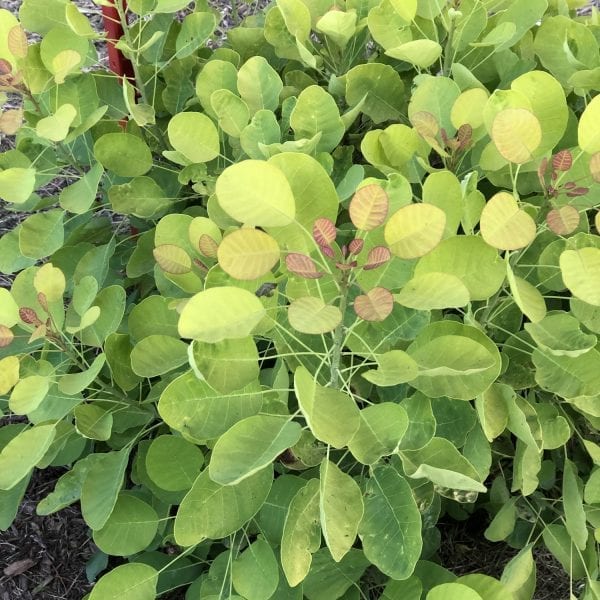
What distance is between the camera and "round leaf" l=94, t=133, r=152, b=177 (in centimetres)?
113

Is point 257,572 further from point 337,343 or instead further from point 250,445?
point 337,343

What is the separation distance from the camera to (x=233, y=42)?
53.6 inches

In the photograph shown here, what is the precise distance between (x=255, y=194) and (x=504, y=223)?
27 centimetres

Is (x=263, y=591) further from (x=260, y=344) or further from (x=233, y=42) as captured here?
(x=233, y=42)

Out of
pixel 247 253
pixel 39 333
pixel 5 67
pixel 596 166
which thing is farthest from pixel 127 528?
pixel 596 166

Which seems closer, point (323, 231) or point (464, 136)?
point (323, 231)

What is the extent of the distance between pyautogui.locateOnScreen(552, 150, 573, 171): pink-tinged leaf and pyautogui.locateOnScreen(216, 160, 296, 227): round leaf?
0.35 m

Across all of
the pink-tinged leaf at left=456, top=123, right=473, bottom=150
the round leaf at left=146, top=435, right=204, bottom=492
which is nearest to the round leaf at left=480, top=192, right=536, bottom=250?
the pink-tinged leaf at left=456, top=123, right=473, bottom=150

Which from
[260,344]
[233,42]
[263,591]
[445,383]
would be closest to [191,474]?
[263,591]

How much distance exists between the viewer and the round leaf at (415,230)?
68 cm

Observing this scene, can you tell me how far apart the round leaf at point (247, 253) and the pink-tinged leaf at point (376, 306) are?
4.1 inches

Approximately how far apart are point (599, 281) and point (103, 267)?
2.82 ft

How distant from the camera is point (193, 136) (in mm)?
1035

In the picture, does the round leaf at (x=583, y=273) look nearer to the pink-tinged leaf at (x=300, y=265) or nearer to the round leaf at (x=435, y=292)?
the round leaf at (x=435, y=292)
